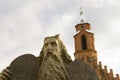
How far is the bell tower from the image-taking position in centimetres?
3784

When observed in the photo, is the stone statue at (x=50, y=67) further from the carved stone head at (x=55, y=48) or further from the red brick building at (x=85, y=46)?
the red brick building at (x=85, y=46)

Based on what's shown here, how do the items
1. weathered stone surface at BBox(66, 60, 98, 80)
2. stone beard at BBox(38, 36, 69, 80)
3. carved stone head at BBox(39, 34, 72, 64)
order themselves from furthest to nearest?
weathered stone surface at BBox(66, 60, 98, 80) → carved stone head at BBox(39, 34, 72, 64) → stone beard at BBox(38, 36, 69, 80)

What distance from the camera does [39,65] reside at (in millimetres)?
4430

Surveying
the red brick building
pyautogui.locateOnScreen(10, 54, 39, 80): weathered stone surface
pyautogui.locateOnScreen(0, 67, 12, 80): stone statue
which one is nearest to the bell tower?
the red brick building

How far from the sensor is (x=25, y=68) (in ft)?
14.7

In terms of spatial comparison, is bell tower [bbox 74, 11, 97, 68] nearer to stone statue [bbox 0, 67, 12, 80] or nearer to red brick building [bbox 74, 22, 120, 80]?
red brick building [bbox 74, 22, 120, 80]

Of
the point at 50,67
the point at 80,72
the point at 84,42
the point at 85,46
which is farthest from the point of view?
the point at 84,42

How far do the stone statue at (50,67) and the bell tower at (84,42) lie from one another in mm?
32268

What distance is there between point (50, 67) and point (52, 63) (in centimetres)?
6

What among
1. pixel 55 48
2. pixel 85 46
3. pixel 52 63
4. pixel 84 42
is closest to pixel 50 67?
pixel 52 63

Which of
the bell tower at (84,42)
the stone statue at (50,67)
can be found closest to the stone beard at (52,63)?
the stone statue at (50,67)

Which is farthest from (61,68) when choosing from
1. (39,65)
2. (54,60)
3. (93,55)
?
(93,55)

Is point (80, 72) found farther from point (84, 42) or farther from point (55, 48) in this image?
point (84, 42)

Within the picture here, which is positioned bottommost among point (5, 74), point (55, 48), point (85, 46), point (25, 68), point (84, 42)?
point (5, 74)
